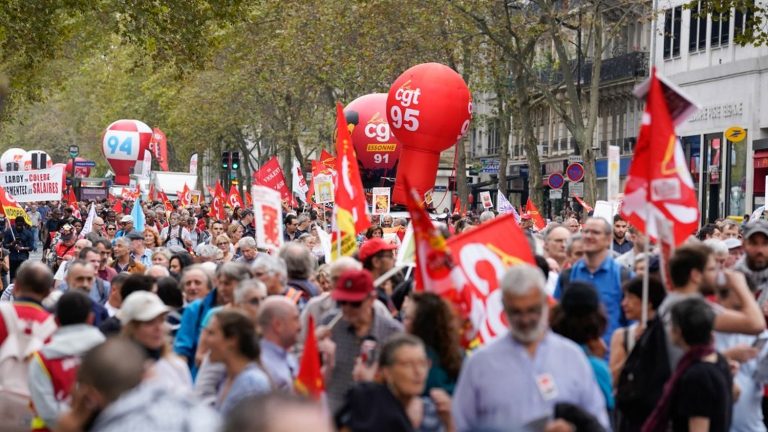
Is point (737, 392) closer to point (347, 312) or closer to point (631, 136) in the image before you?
point (347, 312)

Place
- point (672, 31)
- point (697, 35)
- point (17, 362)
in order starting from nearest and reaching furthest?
point (17, 362)
point (697, 35)
point (672, 31)

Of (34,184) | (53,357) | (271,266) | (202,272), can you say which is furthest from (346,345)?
(34,184)

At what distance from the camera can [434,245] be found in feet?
26.0

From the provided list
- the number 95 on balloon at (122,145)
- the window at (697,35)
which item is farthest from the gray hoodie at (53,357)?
the number 95 on balloon at (122,145)

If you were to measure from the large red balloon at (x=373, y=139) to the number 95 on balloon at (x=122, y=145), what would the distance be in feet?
128

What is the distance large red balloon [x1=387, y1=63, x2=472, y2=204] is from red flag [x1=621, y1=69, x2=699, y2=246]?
19.8 m

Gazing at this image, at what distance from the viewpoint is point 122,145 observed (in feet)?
263

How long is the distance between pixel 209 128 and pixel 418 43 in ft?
111

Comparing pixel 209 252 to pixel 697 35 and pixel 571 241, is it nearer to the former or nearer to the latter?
pixel 571 241

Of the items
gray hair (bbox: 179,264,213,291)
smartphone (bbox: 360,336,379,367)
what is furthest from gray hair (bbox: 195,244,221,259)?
smartphone (bbox: 360,336,379,367)

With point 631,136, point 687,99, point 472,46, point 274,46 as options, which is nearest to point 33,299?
point 687,99

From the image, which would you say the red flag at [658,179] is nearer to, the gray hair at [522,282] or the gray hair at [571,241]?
the gray hair at [522,282]

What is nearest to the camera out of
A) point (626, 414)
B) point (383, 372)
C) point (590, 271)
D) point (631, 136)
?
point (383, 372)

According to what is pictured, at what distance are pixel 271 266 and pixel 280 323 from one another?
2.10 metres
